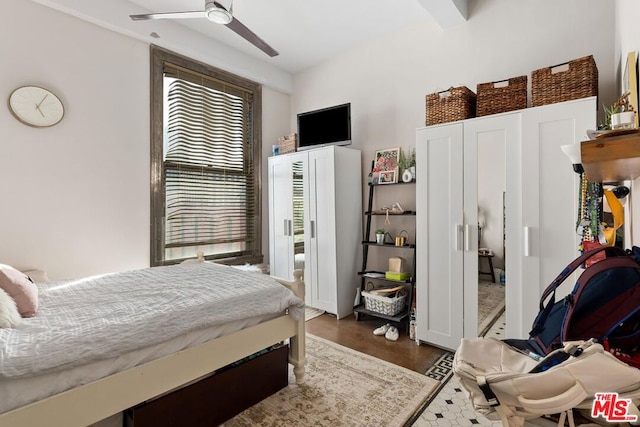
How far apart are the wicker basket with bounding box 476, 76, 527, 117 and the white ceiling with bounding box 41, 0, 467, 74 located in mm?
869

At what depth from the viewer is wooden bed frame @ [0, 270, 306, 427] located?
1169 mm

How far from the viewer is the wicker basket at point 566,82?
2.02 meters

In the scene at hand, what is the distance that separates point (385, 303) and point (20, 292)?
8.98ft

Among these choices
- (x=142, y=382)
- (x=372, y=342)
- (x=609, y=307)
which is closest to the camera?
(x=609, y=307)

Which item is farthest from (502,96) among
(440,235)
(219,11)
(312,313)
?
(312,313)

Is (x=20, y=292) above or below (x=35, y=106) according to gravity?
below

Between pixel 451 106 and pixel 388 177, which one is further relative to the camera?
pixel 388 177

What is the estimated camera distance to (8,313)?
54.3 inches

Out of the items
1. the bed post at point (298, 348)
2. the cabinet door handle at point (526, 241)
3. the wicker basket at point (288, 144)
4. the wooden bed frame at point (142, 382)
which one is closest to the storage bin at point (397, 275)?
the cabinet door handle at point (526, 241)

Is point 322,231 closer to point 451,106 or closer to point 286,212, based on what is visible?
point 286,212

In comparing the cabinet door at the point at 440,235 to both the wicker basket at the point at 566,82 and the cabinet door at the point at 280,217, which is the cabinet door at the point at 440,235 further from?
the cabinet door at the point at 280,217

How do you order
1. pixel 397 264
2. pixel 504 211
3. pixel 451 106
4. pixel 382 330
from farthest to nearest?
pixel 397 264 < pixel 382 330 < pixel 451 106 < pixel 504 211

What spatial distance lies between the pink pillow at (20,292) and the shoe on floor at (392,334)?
8.49ft

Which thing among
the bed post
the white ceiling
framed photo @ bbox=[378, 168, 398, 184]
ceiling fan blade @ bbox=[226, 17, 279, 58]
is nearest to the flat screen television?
framed photo @ bbox=[378, 168, 398, 184]
